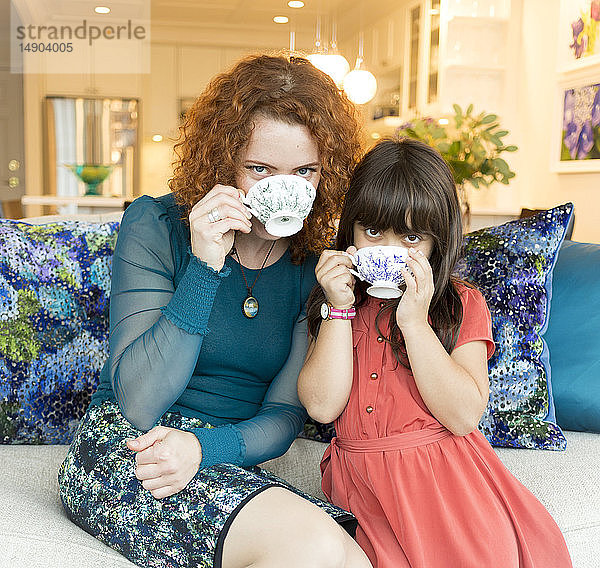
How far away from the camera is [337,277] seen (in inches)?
48.1

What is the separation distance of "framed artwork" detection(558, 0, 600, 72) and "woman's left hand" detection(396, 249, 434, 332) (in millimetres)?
2858

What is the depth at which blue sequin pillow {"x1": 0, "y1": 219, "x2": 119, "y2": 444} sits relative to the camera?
155 cm

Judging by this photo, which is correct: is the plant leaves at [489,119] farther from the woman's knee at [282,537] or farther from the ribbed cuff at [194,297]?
the woman's knee at [282,537]

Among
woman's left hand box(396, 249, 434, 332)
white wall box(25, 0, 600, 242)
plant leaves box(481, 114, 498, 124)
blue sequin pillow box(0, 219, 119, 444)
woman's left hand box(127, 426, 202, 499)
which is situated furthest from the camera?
white wall box(25, 0, 600, 242)

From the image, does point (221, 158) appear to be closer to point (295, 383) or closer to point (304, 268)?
point (304, 268)

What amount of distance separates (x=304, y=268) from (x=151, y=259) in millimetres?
303

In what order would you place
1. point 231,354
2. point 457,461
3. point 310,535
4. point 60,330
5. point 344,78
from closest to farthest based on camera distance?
point 310,535
point 457,461
point 231,354
point 60,330
point 344,78

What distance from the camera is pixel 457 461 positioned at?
3.91 feet

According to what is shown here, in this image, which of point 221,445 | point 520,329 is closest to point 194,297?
point 221,445

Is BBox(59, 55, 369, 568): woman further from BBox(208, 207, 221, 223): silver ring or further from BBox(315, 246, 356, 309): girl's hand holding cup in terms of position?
BBox(315, 246, 356, 309): girl's hand holding cup

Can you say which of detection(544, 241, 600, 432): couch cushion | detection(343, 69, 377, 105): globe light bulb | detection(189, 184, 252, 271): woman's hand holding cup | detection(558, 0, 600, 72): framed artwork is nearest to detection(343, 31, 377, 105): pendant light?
detection(343, 69, 377, 105): globe light bulb

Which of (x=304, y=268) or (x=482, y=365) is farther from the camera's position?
(x=304, y=268)

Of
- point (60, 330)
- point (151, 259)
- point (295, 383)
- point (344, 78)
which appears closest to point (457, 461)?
point (295, 383)

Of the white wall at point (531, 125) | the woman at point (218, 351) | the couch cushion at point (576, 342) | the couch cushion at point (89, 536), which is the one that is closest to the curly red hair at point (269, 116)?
the woman at point (218, 351)
